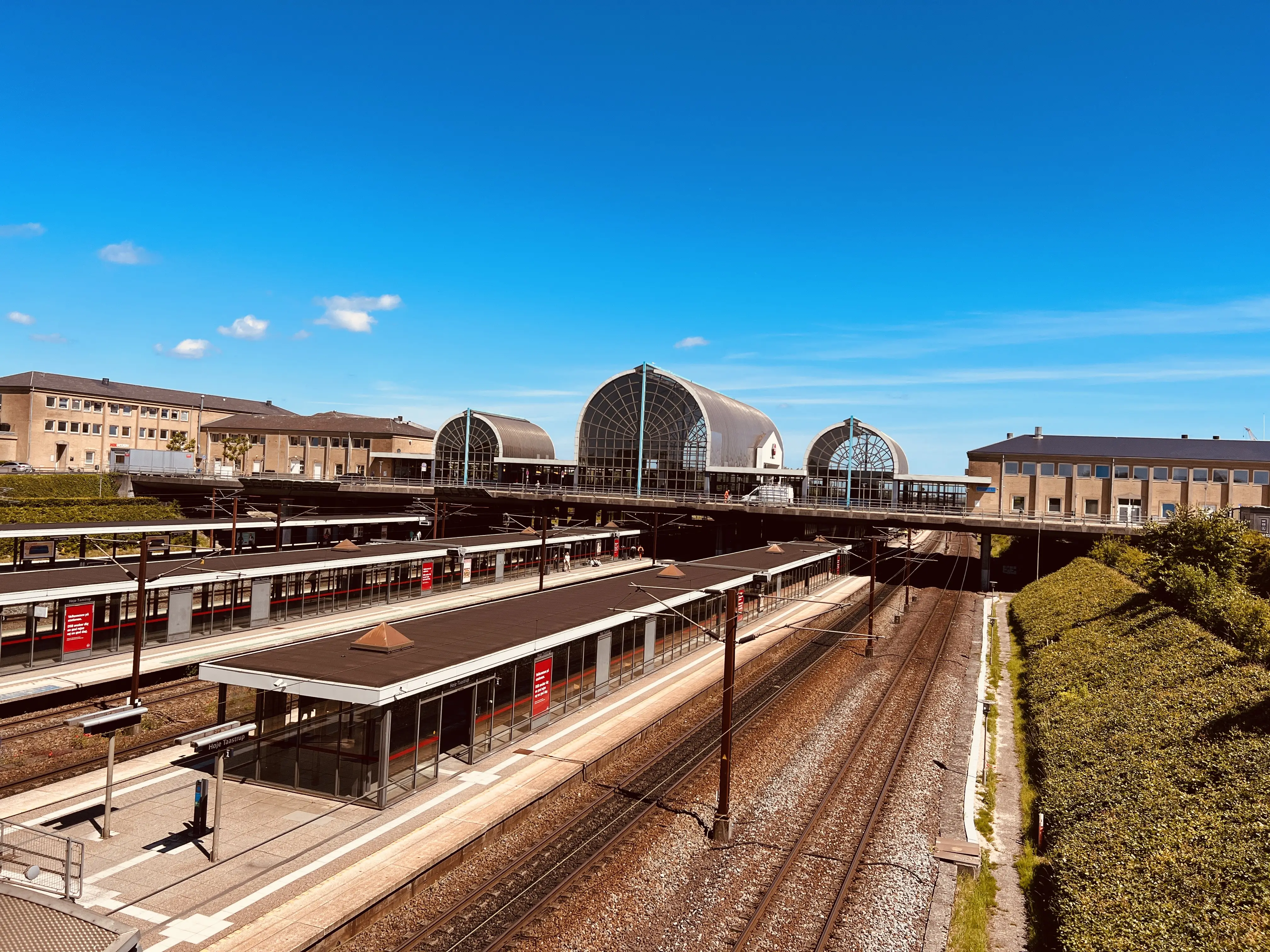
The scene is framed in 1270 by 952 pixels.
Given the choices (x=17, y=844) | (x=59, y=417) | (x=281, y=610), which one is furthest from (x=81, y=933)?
(x=59, y=417)

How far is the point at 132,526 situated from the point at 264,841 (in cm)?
3824

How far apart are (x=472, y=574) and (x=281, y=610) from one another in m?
18.0

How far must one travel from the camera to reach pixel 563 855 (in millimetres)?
18172

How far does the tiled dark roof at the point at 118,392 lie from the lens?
337 ft

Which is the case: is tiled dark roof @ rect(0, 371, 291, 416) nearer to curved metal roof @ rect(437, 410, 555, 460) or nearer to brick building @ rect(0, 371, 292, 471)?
brick building @ rect(0, 371, 292, 471)

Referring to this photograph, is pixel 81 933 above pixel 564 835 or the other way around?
above

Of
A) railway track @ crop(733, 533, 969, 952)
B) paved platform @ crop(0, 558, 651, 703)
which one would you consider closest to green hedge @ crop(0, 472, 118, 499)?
paved platform @ crop(0, 558, 651, 703)

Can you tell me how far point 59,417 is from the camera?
104312mm

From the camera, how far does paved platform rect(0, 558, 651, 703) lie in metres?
29.2

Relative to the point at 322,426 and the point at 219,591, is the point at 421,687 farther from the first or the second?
the point at 322,426

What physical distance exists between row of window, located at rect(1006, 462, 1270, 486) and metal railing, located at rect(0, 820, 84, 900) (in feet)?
260

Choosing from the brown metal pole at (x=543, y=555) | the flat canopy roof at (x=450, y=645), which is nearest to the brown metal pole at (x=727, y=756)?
the flat canopy roof at (x=450, y=645)

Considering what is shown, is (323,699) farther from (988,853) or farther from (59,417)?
(59,417)

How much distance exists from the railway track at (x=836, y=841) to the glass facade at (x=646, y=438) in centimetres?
5428
